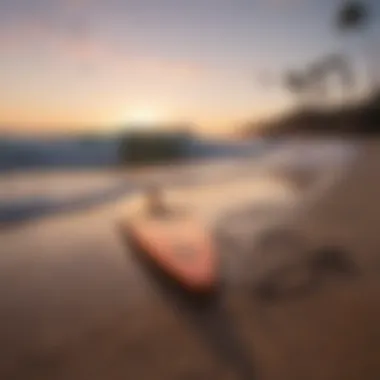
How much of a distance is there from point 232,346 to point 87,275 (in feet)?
0.86

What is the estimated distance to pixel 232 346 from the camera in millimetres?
869

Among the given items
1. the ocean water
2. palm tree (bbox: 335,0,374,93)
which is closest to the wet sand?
the ocean water

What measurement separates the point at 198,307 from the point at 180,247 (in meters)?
0.10

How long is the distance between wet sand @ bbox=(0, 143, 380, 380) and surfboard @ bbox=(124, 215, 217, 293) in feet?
0.08

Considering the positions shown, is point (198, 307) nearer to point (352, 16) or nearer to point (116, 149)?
point (116, 149)

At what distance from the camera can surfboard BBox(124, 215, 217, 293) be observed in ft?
2.91

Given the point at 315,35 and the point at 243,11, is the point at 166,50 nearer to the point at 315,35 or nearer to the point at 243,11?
the point at 243,11

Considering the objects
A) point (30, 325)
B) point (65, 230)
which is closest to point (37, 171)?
point (65, 230)

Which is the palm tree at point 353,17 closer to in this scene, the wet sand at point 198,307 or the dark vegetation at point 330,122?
the dark vegetation at point 330,122

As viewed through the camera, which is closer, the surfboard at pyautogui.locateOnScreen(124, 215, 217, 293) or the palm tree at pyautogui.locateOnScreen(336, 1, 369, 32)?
the surfboard at pyautogui.locateOnScreen(124, 215, 217, 293)

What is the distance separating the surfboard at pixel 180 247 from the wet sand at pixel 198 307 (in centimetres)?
2

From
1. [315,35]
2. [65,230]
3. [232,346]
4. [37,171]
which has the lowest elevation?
[232,346]

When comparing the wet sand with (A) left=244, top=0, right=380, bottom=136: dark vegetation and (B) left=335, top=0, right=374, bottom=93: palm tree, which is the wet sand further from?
(B) left=335, top=0, right=374, bottom=93: palm tree

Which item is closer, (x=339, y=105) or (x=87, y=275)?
(x=87, y=275)
